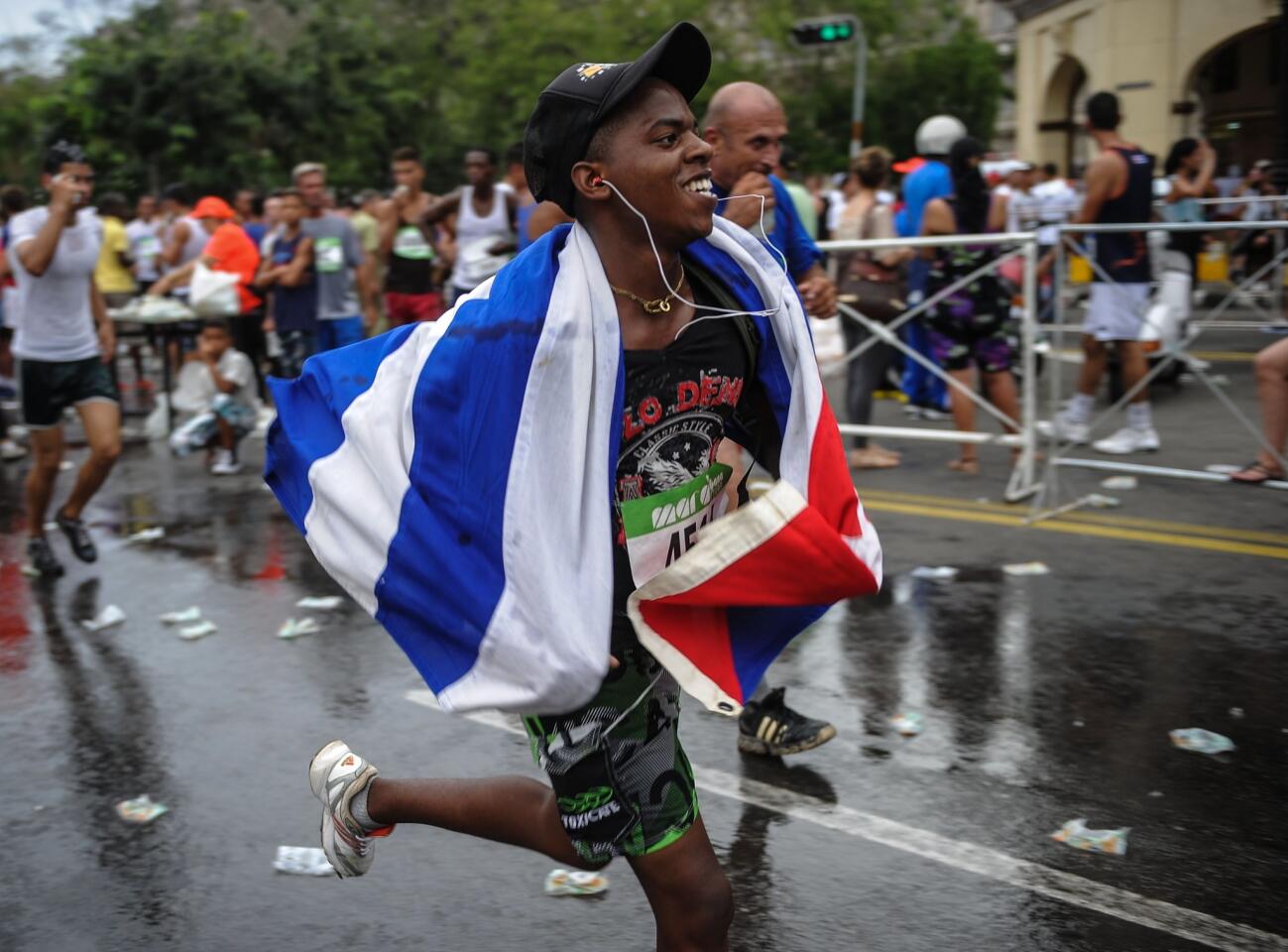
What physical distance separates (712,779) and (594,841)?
1.76 meters

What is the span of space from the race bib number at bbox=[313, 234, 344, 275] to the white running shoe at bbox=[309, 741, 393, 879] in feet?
27.5

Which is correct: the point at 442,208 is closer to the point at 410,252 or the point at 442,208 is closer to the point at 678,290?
the point at 410,252

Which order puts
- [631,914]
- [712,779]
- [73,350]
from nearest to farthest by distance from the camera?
1. [631,914]
2. [712,779]
3. [73,350]

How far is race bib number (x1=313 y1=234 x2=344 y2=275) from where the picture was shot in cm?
1126

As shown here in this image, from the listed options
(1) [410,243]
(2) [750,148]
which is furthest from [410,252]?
(2) [750,148]

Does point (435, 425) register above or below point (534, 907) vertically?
above

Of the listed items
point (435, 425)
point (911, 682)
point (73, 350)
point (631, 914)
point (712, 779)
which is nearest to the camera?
point (435, 425)

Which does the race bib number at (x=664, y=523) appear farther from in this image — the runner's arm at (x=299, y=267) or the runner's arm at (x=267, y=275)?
the runner's arm at (x=267, y=275)

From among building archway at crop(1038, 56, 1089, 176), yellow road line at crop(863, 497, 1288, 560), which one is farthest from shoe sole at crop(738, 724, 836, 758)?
building archway at crop(1038, 56, 1089, 176)

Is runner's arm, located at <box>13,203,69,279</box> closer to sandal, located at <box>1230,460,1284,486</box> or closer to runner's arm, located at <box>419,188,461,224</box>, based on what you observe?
runner's arm, located at <box>419,188,461,224</box>

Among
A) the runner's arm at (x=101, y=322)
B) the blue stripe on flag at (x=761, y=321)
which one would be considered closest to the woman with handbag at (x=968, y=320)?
the runner's arm at (x=101, y=322)

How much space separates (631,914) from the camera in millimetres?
3752

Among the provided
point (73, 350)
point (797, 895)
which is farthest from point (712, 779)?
point (73, 350)

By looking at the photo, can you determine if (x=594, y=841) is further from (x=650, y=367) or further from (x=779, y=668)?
(x=779, y=668)
